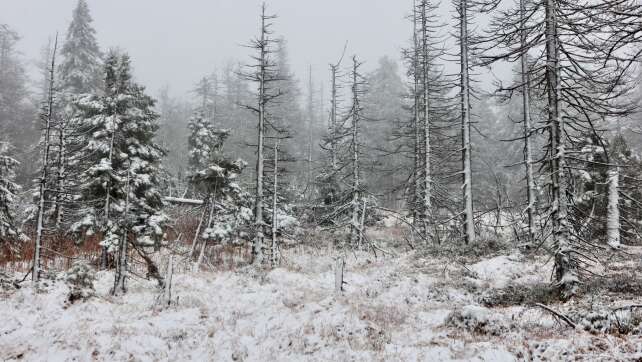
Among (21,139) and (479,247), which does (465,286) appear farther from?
(21,139)

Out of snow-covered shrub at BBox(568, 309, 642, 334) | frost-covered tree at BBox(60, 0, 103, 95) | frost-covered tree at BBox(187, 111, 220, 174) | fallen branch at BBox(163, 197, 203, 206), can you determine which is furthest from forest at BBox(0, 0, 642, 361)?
frost-covered tree at BBox(187, 111, 220, 174)

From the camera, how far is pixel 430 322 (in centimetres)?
971

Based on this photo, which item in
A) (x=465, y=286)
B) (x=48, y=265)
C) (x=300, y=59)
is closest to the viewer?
(x=465, y=286)

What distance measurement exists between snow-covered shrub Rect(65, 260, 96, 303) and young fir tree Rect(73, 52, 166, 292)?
3373 mm

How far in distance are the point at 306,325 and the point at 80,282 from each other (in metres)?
7.54

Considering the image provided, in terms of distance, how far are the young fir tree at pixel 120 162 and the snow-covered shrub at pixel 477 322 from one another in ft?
41.7

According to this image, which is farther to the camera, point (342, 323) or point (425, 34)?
point (425, 34)

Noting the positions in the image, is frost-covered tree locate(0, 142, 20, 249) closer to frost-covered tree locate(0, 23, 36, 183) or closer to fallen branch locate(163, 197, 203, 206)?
fallen branch locate(163, 197, 203, 206)

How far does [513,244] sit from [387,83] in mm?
33052

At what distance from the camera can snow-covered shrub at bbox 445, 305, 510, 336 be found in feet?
27.1

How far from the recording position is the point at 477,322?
8.62m

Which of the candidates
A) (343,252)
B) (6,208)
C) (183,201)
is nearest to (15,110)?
(183,201)

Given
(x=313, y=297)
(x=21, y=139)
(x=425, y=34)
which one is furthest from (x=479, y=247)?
(x=21, y=139)

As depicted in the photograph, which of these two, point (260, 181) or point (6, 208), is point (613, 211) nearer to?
point (260, 181)
